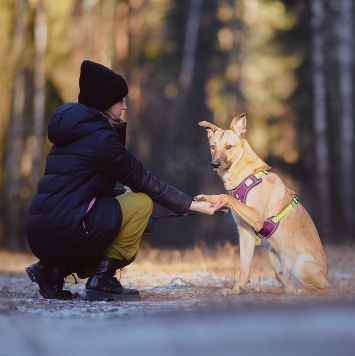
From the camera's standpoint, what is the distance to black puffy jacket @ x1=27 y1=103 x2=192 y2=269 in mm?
6605

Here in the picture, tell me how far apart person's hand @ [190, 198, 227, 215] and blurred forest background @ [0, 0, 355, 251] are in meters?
11.8

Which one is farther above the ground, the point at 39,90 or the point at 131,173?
the point at 39,90

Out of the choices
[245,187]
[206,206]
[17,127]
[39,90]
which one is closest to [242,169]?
[245,187]

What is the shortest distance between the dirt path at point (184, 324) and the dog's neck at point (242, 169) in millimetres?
1042

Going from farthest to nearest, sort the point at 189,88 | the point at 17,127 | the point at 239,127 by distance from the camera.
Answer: the point at 189,88 < the point at 17,127 < the point at 239,127

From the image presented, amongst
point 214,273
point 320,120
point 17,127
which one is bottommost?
point 214,273

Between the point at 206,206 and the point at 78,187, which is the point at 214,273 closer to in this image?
the point at 206,206

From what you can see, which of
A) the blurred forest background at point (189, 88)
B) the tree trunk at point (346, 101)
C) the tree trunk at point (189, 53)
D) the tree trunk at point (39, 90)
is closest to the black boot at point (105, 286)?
the blurred forest background at point (189, 88)

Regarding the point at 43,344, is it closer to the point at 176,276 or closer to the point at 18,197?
the point at 176,276

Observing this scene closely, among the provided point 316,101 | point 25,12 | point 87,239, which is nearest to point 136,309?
point 87,239

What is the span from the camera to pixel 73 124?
21.7 feet

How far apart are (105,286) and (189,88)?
23.3m

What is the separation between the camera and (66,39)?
2512 cm

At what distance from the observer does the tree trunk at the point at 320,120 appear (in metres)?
20.7
